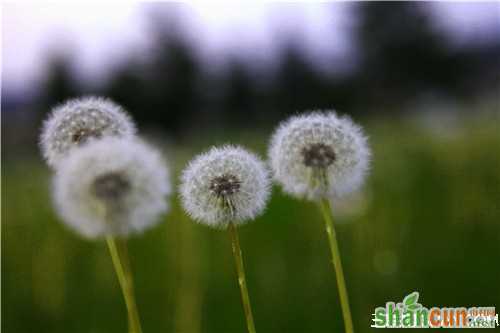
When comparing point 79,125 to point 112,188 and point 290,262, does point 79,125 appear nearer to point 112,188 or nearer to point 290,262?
point 112,188

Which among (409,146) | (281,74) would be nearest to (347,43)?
(281,74)

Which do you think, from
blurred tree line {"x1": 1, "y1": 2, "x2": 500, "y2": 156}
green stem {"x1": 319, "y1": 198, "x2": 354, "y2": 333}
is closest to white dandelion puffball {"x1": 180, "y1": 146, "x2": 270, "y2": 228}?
green stem {"x1": 319, "y1": 198, "x2": 354, "y2": 333}

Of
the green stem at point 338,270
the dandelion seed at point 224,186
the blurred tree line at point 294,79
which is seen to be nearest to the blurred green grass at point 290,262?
the dandelion seed at point 224,186

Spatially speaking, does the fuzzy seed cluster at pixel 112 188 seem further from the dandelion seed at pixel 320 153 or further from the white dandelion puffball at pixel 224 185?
the dandelion seed at pixel 320 153

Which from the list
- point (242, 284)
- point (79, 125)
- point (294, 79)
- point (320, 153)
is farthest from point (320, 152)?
point (294, 79)

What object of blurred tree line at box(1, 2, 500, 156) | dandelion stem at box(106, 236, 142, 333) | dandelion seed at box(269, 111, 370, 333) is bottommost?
dandelion stem at box(106, 236, 142, 333)

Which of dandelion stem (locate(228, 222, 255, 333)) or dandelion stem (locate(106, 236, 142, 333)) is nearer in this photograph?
dandelion stem (locate(106, 236, 142, 333))

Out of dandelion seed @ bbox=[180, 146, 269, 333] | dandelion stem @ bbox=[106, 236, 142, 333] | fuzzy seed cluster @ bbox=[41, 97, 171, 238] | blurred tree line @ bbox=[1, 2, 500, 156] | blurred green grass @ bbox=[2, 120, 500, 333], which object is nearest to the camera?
dandelion stem @ bbox=[106, 236, 142, 333]

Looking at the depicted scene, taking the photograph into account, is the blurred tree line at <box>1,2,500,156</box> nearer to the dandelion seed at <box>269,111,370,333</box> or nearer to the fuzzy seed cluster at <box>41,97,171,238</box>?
the dandelion seed at <box>269,111,370,333</box>
